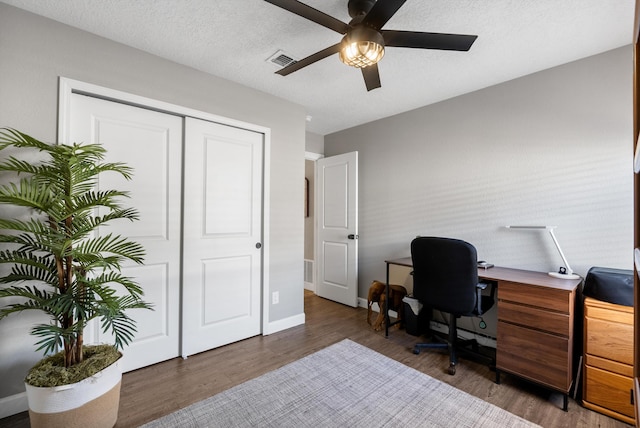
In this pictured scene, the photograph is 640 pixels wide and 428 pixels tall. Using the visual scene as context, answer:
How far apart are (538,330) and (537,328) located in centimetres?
1

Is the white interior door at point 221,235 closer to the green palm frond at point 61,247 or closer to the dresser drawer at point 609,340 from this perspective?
the green palm frond at point 61,247

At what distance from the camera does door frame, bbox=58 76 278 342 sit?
5.89 feet

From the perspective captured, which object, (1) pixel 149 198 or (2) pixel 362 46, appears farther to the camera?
(1) pixel 149 198

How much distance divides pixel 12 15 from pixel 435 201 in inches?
141

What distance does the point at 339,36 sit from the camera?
1874 millimetres

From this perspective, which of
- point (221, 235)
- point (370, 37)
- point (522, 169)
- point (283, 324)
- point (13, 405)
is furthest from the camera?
point (283, 324)

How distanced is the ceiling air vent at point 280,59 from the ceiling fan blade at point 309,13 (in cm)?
78

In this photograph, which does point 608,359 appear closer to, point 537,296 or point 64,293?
point 537,296

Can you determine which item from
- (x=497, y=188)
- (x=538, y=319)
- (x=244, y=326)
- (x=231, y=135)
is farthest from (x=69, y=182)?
(x=497, y=188)

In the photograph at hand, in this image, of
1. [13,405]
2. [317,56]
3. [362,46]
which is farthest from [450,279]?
[13,405]

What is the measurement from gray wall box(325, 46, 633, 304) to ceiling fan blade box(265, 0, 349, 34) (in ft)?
6.21

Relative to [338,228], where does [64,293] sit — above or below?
below

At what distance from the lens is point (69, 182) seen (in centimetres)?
145

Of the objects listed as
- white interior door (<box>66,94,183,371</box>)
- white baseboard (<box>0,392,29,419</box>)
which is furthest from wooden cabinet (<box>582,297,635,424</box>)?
white baseboard (<box>0,392,29,419</box>)
